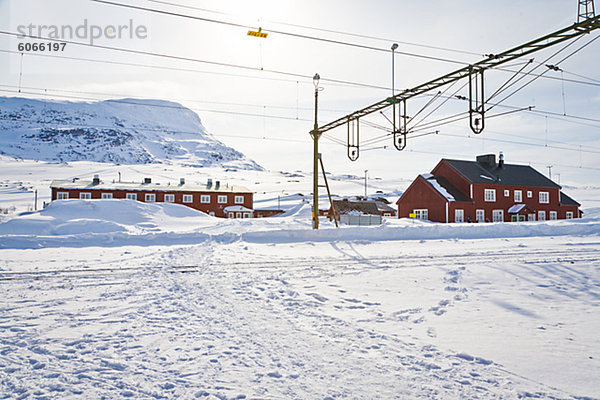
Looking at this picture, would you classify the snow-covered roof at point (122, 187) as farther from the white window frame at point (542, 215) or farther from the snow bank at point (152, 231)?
the white window frame at point (542, 215)

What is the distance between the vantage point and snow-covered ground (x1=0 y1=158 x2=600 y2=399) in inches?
164

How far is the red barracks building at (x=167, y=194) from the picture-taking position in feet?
159

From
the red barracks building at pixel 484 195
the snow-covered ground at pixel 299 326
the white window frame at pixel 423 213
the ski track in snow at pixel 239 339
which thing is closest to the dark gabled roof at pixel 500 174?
the red barracks building at pixel 484 195

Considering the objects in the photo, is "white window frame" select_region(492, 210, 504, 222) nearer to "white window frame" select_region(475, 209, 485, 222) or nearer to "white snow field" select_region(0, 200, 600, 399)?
"white window frame" select_region(475, 209, 485, 222)

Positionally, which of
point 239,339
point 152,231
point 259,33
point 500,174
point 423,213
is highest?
point 259,33

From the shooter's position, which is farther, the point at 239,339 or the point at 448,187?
the point at 448,187

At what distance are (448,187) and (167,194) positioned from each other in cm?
3843

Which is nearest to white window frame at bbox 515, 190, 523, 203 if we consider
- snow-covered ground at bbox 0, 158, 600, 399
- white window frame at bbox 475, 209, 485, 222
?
white window frame at bbox 475, 209, 485, 222

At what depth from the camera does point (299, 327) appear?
238 inches

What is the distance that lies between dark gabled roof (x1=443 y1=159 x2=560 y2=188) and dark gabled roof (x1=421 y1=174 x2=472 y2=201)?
5.79 feet

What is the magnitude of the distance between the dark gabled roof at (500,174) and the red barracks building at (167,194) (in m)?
32.4

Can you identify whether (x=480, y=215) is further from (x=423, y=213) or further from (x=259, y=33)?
(x=259, y=33)

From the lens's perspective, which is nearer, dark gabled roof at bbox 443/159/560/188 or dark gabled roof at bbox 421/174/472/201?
dark gabled roof at bbox 421/174/472/201

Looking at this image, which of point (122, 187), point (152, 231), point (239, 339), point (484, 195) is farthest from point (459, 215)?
point (122, 187)
